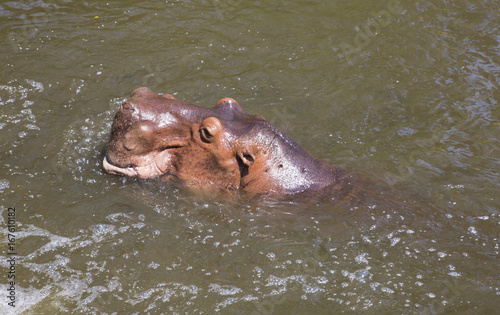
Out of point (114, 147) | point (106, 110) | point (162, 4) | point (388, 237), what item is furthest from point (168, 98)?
point (162, 4)

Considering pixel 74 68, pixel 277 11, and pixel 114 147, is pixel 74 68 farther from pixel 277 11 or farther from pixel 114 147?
pixel 277 11

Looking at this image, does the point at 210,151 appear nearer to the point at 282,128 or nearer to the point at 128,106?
the point at 128,106

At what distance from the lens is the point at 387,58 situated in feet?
25.8

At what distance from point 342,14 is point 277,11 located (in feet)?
3.65

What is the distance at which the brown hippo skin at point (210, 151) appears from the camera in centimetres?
470

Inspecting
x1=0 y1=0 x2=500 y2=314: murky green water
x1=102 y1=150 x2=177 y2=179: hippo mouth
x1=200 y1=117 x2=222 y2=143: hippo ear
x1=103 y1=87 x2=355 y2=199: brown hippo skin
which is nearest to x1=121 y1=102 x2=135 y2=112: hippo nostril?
x1=103 y1=87 x2=355 y2=199: brown hippo skin

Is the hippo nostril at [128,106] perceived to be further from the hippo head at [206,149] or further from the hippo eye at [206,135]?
the hippo eye at [206,135]

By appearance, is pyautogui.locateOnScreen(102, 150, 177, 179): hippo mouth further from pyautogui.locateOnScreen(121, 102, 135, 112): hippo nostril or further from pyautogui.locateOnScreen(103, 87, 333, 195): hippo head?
pyautogui.locateOnScreen(121, 102, 135, 112): hippo nostril

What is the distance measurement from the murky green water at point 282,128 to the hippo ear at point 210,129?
0.67 metres

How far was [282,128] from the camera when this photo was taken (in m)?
6.54

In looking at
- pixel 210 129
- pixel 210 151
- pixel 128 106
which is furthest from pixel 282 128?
pixel 128 106

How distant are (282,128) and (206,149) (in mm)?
1994

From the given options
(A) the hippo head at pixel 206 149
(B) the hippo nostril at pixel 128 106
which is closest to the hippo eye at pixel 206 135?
(A) the hippo head at pixel 206 149

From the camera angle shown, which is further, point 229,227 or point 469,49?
point 469,49
